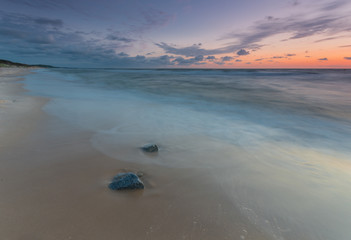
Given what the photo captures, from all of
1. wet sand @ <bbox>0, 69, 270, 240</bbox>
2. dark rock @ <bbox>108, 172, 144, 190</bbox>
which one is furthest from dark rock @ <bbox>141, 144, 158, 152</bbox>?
dark rock @ <bbox>108, 172, 144, 190</bbox>

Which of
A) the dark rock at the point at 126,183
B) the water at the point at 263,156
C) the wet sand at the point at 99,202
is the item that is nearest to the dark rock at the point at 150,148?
the water at the point at 263,156

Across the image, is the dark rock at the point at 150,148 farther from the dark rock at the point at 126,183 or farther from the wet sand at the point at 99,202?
the dark rock at the point at 126,183

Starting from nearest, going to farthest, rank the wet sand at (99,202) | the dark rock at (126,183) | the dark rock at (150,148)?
the wet sand at (99,202), the dark rock at (126,183), the dark rock at (150,148)

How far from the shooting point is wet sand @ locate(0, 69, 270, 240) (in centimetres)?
202

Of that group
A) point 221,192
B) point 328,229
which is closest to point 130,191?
point 221,192

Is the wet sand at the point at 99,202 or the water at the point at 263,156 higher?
the wet sand at the point at 99,202

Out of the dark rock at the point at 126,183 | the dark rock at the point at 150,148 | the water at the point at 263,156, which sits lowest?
the water at the point at 263,156

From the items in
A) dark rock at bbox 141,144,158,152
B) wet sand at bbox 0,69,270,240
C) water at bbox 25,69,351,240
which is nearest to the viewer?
wet sand at bbox 0,69,270,240

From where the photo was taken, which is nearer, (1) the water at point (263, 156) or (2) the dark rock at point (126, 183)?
(1) the water at point (263, 156)

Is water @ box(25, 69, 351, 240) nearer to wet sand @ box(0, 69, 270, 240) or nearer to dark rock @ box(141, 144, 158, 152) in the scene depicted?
dark rock @ box(141, 144, 158, 152)

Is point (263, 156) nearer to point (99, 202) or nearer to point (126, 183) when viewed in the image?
point (126, 183)

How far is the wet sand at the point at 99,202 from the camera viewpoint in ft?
6.61

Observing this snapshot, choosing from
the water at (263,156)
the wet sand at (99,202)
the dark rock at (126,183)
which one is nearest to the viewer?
the wet sand at (99,202)

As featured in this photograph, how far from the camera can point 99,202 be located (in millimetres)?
2422
